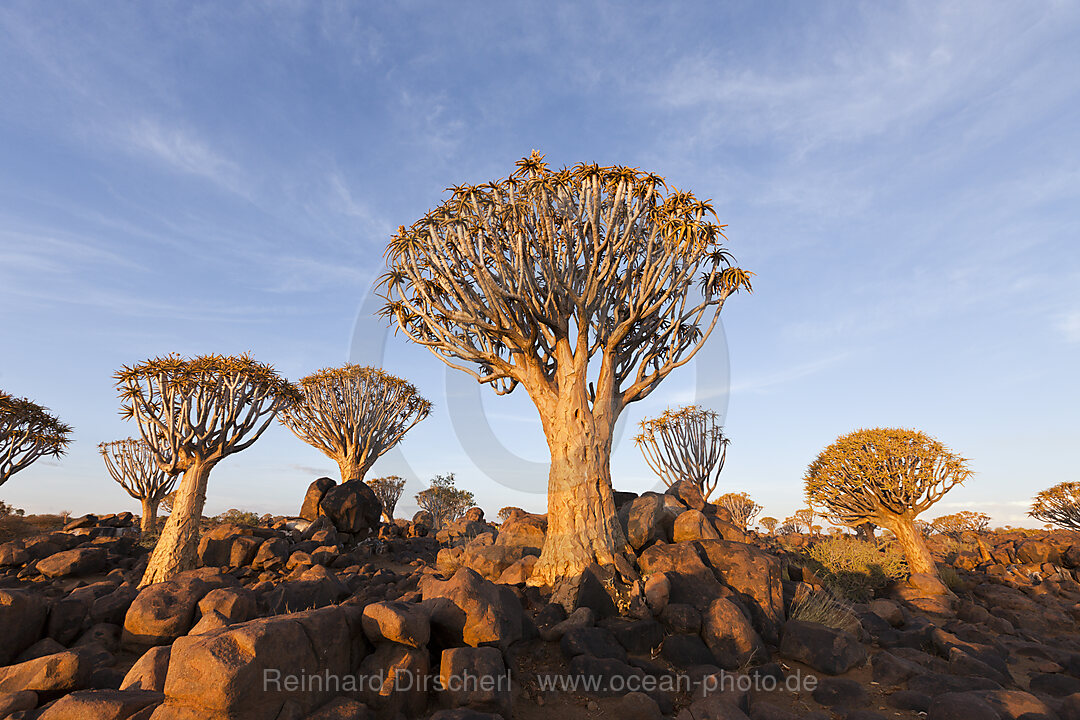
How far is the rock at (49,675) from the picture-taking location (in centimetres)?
523

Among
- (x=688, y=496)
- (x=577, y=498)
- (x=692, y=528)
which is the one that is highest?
(x=688, y=496)

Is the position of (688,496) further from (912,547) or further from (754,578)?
(912,547)

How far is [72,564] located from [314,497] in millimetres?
6808

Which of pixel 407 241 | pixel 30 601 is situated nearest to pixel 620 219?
pixel 407 241

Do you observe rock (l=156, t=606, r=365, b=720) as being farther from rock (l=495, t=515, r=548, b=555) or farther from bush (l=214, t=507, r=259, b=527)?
bush (l=214, t=507, r=259, b=527)

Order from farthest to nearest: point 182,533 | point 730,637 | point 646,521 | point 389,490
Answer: point 389,490 < point 182,533 < point 646,521 < point 730,637

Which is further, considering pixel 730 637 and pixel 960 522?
pixel 960 522

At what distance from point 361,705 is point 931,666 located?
329 inches

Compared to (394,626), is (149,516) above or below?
above

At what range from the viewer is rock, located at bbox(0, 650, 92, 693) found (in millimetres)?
5227

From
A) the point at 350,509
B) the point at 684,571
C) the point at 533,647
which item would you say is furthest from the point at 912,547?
the point at 350,509

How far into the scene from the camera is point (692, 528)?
35.4 ft

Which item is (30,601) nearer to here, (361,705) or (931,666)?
(361,705)

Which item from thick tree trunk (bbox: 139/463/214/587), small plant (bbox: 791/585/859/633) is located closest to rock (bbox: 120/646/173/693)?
thick tree trunk (bbox: 139/463/214/587)
